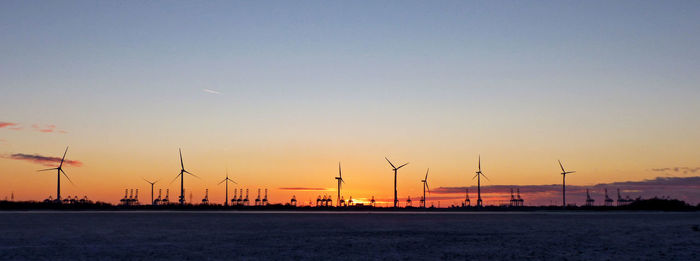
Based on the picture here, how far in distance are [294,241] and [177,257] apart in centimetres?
1326

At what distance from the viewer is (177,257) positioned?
3734 centimetres

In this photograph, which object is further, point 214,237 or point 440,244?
point 214,237

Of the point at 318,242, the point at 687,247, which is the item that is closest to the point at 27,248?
the point at 318,242

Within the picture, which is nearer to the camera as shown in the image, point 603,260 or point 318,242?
point 603,260

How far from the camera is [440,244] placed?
47.7 m

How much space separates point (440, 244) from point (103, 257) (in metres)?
22.1

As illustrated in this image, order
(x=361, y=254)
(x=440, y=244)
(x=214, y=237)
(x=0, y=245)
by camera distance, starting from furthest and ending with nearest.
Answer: (x=214, y=237) → (x=440, y=244) → (x=0, y=245) → (x=361, y=254)

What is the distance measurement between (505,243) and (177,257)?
22944 millimetres

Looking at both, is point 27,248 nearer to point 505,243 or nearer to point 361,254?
point 361,254

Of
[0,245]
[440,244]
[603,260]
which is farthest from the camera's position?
[440,244]

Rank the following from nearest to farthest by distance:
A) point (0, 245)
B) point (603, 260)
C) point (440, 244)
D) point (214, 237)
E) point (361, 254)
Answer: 1. point (603, 260)
2. point (361, 254)
3. point (0, 245)
4. point (440, 244)
5. point (214, 237)

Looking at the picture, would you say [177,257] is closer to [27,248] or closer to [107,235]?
[27,248]

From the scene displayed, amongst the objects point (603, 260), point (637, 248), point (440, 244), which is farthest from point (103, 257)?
point (637, 248)

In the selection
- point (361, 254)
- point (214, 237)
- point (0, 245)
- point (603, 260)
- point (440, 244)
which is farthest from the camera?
point (214, 237)
